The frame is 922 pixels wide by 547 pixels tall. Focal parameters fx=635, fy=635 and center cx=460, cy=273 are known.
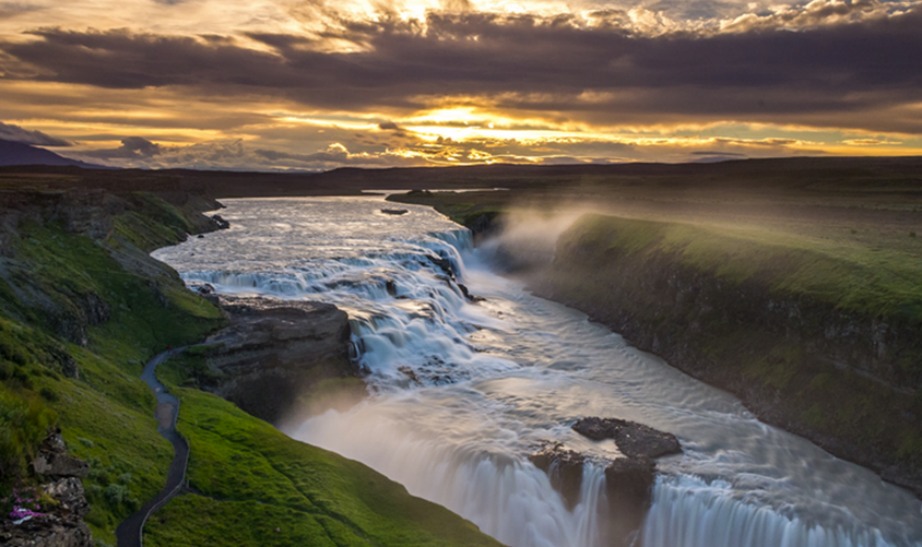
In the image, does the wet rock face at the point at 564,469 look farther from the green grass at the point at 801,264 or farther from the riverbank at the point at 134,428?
the green grass at the point at 801,264

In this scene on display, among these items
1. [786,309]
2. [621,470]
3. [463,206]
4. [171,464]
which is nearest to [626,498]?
[621,470]

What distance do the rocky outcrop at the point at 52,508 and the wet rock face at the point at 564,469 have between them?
1945 centimetres

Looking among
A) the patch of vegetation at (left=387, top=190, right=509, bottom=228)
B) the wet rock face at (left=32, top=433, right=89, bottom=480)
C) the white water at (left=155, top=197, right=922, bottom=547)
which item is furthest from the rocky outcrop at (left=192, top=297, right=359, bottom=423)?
the patch of vegetation at (left=387, top=190, right=509, bottom=228)

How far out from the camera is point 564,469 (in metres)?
28.2

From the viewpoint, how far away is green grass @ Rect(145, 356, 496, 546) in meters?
19.2

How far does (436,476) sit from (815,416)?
1977 cm

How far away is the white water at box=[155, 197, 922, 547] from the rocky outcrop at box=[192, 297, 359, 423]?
6.58 ft

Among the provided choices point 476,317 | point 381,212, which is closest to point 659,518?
point 476,317

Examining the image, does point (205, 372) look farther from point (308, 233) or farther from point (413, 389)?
point (308, 233)

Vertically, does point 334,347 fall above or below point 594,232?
below

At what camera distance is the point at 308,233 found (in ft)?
313

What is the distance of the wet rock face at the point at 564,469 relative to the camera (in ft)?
90.7

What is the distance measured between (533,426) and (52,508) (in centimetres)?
2460

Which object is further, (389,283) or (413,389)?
(389,283)
